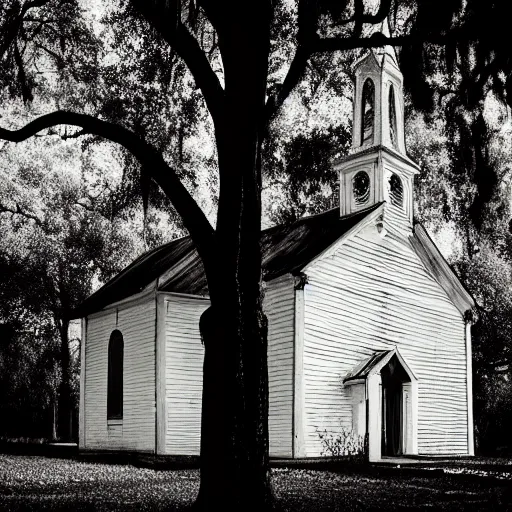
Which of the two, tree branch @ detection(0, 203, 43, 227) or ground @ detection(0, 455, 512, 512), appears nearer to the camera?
ground @ detection(0, 455, 512, 512)

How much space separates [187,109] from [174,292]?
6.04 m

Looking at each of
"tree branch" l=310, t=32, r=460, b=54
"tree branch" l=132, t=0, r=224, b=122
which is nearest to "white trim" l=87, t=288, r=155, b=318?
"tree branch" l=310, t=32, r=460, b=54

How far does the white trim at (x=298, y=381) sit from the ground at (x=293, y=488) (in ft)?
5.31

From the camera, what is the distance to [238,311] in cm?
1022

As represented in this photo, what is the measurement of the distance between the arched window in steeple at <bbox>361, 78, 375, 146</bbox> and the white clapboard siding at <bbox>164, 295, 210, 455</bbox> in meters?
6.73

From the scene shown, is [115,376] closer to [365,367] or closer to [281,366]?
[281,366]

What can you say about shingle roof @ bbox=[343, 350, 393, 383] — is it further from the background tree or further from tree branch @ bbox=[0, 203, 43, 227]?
tree branch @ bbox=[0, 203, 43, 227]

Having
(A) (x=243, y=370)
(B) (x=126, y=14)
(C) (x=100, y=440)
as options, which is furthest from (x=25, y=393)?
(A) (x=243, y=370)

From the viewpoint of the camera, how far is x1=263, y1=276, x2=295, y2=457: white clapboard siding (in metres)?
20.1

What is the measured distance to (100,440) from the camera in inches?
995

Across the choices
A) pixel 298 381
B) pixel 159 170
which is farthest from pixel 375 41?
pixel 298 381

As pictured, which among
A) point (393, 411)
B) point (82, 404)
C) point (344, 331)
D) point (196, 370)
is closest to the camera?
point (344, 331)

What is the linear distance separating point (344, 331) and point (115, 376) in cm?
815

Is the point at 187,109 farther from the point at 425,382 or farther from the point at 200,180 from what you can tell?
the point at 200,180
